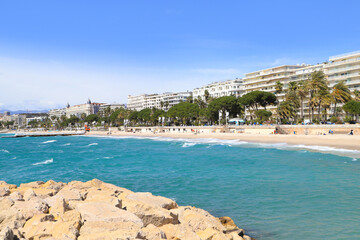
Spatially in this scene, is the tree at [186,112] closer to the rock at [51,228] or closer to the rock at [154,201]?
the rock at [154,201]

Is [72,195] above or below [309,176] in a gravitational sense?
above

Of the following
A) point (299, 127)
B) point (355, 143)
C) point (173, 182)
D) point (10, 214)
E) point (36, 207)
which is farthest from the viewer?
point (299, 127)

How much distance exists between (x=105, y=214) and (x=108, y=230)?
0.94 metres

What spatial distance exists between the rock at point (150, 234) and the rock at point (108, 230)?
0.16 meters

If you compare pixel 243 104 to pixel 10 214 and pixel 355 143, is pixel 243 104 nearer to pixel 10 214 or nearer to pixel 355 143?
pixel 355 143

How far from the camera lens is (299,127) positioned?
61531 millimetres

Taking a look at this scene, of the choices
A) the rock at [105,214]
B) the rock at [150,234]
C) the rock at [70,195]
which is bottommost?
the rock at [150,234]

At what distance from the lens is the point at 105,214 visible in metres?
8.75

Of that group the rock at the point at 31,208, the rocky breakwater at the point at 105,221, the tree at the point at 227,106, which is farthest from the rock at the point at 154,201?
the tree at the point at 227,106

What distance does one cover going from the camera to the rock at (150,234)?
7.66 metres

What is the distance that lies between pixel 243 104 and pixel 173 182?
7669cm

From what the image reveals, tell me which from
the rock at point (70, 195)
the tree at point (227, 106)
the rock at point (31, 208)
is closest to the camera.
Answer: the rock at point (31, 208)

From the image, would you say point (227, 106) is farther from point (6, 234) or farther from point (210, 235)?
point (6, 234)

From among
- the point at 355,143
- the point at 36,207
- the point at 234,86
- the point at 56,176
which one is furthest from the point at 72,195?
the point at 234,86
